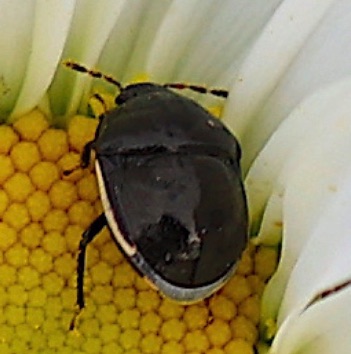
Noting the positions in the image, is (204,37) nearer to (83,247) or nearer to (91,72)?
(91,72)

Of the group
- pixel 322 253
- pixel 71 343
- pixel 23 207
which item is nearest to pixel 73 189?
pixel 23 207

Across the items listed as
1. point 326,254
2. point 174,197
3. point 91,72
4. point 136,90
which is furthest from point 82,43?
point 326,254

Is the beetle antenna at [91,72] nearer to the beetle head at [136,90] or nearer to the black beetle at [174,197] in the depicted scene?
the beetle head at [136,90]

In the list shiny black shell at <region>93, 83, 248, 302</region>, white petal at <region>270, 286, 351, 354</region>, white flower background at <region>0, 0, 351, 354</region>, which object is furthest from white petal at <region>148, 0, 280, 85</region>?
white petal at <region>270, 286, 351, 354</region>

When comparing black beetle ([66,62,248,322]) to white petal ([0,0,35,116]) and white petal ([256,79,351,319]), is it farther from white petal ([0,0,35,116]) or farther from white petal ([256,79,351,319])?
white petal ([0,0,35,116])

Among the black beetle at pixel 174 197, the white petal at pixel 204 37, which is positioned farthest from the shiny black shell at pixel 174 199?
the white petal at pixel 204 37

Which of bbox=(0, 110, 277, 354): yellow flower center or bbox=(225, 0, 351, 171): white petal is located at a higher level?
bbox=(225, 0, 351, 171): white petal
